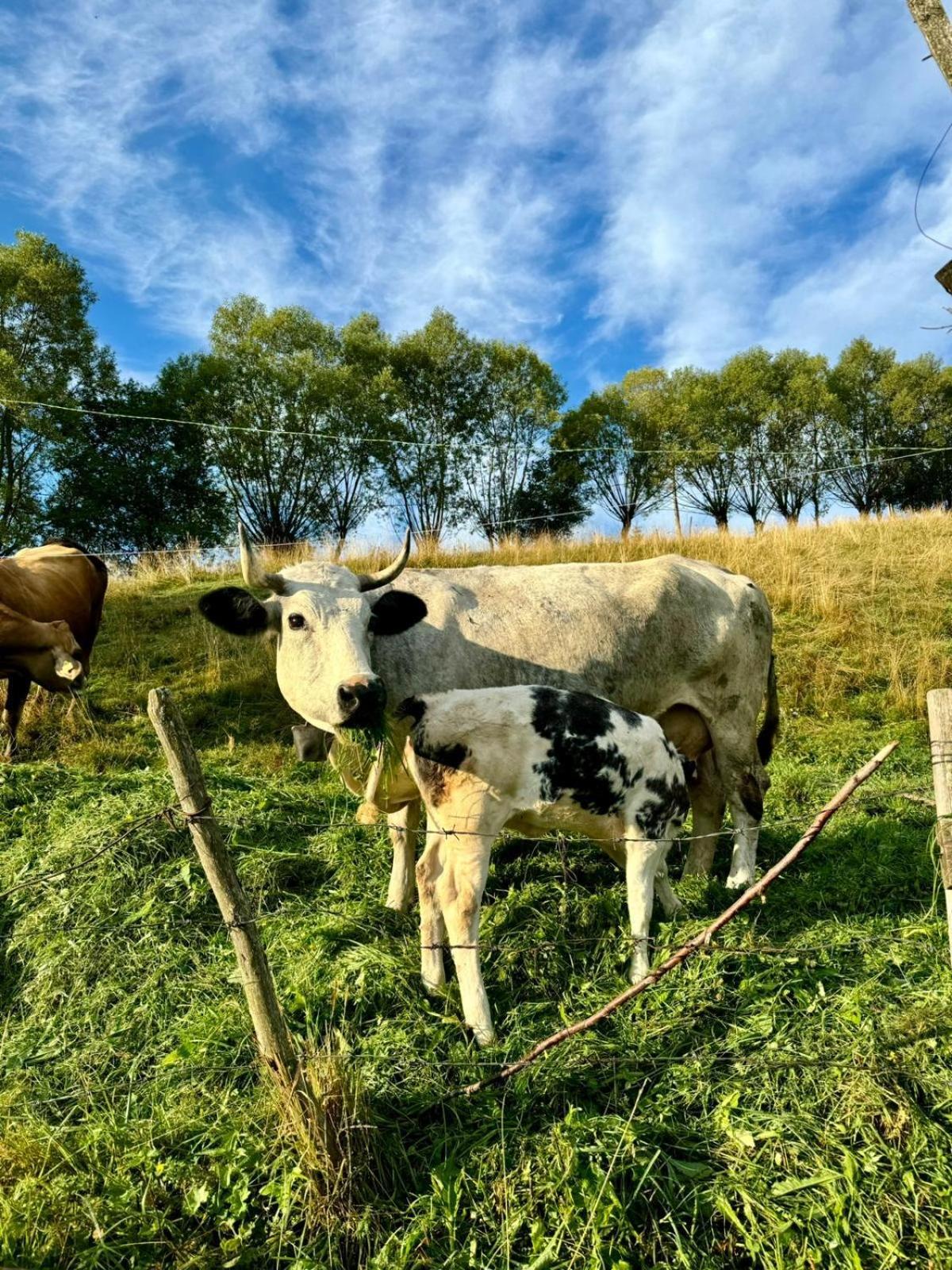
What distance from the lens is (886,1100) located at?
9.81 ft

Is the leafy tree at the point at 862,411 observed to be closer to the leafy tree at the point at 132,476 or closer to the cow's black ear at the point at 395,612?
the leafy tree at the point at 132,476

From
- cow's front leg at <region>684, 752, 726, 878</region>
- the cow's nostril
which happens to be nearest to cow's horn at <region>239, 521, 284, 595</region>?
the cow's nostril

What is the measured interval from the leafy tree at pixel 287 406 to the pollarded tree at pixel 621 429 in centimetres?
1134

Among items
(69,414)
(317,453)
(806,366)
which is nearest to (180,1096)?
(69,414)

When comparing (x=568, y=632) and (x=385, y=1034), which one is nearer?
(x=385, y=1034)

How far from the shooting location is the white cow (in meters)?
4.91

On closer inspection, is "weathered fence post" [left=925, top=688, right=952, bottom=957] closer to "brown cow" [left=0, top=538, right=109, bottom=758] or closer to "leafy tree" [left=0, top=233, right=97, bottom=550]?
"brown cow" [left=0, top=538, right=109, bottom=758]

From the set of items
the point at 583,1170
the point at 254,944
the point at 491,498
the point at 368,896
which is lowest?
the point at 583,1170

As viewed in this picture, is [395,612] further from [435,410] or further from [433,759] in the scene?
[435,410]

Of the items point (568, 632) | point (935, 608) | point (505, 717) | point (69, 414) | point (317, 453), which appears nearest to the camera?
point (505, 717)

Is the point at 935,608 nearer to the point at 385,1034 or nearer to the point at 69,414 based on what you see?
the point at 385,1034

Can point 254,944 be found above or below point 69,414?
below

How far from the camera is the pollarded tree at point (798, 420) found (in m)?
38.7

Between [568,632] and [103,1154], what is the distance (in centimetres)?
417
